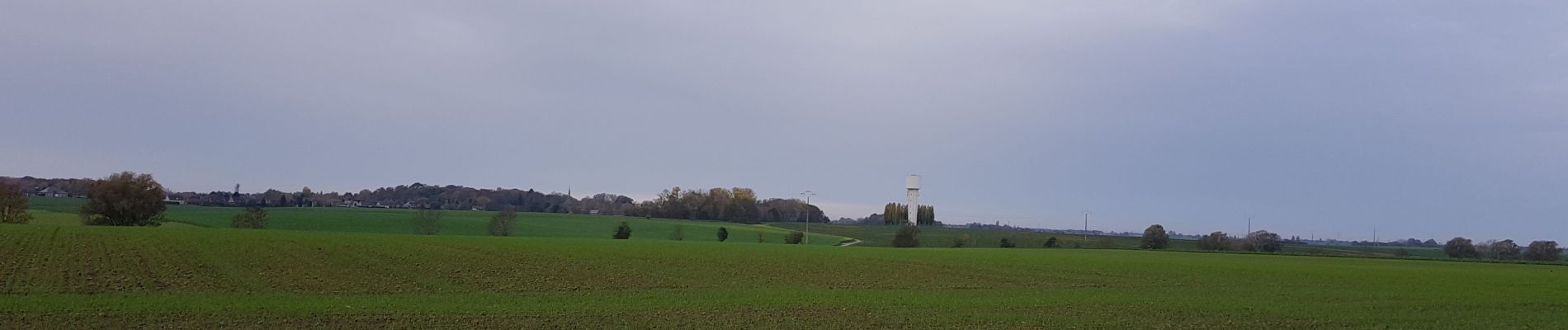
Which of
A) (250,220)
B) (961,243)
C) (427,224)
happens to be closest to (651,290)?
(250,220)

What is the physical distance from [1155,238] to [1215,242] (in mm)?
7274

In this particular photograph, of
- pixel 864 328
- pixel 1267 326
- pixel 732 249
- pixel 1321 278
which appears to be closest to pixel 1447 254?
pixel 1321 278

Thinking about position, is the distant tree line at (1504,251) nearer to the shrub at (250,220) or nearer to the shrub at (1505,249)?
the shrub at (1505,249)

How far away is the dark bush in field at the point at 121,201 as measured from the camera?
83.9 meters

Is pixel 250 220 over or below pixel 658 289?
over

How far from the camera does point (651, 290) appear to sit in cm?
3366

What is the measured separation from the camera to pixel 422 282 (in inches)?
1314

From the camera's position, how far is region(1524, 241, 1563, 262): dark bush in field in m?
122

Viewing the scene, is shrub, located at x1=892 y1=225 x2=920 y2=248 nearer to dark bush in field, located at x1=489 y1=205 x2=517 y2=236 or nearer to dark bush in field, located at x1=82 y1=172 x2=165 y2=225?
dark bush in field, located at x1=489 y1=205 x2=517 y2=236

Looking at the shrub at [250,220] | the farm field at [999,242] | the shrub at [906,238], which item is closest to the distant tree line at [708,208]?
the farm field at [999,242]

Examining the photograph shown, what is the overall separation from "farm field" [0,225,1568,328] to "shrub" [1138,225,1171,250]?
6509 centimetres

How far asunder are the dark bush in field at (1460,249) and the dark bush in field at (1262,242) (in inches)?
784

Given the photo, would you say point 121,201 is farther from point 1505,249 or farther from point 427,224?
→ point 1505,249

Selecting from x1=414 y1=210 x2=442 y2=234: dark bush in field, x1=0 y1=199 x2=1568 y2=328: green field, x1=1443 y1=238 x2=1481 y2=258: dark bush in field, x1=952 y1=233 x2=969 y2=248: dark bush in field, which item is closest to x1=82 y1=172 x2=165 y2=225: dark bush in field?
x1=414 y1=210 x2=442 y2=234: dark bush in field
